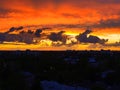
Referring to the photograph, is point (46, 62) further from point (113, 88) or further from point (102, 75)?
point (113, 88)

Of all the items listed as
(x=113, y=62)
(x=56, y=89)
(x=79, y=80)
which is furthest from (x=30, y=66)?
(x=56, y=89)

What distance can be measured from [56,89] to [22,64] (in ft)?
151

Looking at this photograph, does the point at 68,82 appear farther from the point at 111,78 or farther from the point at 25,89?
the point at 25,89

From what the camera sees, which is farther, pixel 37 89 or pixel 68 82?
pixel 68 82

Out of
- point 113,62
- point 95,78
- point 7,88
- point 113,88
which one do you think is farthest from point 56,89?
point 113,62

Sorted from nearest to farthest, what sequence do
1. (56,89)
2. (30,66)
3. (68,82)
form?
(56,89) → (68,82) → (30,66)

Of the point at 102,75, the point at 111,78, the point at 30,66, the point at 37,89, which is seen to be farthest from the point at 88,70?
the point at 37,89

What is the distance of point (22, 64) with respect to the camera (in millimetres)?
115312

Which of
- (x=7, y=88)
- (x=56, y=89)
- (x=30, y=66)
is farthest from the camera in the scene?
(x=30, y=66)

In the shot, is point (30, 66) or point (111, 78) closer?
point (111, 78)

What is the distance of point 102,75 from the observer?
92.5 m

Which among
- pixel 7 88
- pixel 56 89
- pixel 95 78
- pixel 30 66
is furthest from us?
pixel 30 66

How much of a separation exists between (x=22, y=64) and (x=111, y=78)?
3416 cm

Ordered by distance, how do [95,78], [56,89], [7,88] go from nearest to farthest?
[7,88], [56,89], [95,78]
